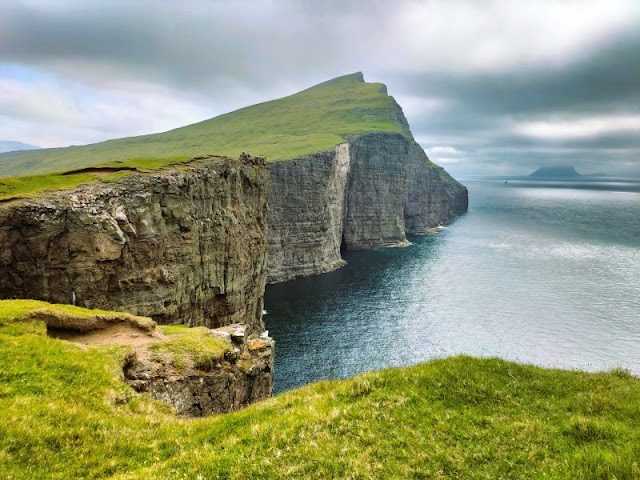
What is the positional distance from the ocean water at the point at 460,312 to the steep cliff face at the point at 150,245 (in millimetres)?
17429

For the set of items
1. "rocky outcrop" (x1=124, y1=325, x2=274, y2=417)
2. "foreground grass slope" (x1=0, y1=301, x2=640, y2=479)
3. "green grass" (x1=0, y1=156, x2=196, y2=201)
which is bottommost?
"rocky outcrop" (x1=124, y1=325, x2=274, y2=417)

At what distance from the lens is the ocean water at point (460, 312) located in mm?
68375

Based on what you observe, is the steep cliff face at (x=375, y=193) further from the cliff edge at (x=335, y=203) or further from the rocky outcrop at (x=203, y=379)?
the rocky outcrop at (x=203, y=379)

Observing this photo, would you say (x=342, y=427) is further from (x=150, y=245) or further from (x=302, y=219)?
(x=302, y=219)

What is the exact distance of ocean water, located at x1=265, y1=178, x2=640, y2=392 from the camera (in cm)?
6838

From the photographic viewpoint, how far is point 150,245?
4497cm

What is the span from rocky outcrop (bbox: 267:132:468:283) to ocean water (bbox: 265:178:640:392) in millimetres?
10960

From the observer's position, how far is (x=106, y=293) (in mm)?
40438

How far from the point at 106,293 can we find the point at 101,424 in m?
33.0

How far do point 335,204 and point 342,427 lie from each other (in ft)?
Answer: 465

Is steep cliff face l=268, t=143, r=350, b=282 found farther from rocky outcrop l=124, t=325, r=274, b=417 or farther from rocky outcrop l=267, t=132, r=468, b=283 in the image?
rocky outcrop l=124, t=325, r=274, b=417

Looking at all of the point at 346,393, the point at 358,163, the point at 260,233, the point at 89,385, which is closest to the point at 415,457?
the point at 346,393

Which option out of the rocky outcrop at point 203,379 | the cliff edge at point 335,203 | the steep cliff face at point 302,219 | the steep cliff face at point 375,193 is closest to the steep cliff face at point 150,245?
the rocky outcrop at point 203,379

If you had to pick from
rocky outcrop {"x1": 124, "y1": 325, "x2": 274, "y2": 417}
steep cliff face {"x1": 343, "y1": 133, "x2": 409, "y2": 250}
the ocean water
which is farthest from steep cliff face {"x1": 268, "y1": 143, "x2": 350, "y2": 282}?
rocky outcrop {"x1": 124, "y1": 325, "x2": 274, "y2": 417}
